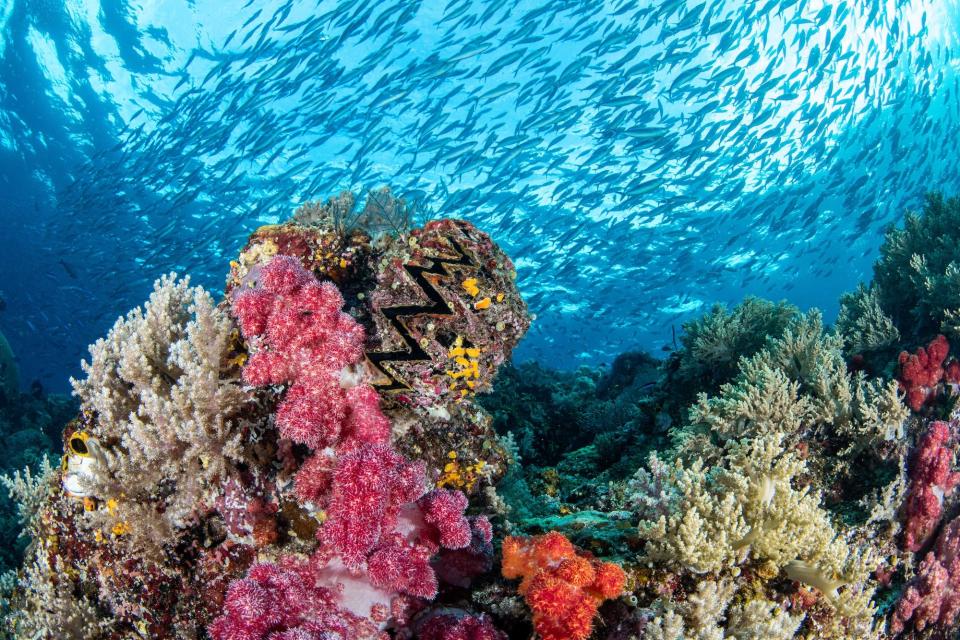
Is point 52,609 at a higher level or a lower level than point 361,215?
lower

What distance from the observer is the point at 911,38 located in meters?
21.4

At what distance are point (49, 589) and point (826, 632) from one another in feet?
17.2

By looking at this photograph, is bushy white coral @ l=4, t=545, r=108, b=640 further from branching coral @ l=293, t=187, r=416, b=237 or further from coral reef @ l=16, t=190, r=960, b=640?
branching coral @ l=293, t=187, r=416, b=237

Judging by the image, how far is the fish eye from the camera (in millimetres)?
3072

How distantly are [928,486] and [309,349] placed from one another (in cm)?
525

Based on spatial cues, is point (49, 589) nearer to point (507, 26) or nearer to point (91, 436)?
point (91, 436)

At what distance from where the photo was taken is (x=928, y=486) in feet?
13.4

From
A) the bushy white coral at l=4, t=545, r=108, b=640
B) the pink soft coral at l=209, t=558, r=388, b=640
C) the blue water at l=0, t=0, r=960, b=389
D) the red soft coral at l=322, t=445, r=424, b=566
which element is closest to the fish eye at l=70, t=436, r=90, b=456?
the bushy white coral at l=4, t=545, r=108, b=640

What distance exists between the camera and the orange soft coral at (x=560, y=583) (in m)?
2.60

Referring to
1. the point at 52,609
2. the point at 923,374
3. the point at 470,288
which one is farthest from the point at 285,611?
the point at 923,374

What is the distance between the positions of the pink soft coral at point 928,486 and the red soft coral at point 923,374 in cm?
73

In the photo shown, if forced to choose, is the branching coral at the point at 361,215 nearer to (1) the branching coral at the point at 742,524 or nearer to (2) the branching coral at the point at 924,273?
(1) the branching coral at the point at 742,524

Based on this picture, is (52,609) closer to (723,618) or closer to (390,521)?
(390,521)

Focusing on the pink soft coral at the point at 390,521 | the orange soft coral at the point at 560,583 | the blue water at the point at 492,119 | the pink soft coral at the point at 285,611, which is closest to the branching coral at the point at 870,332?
the orange soft coral at the point at 560,583
